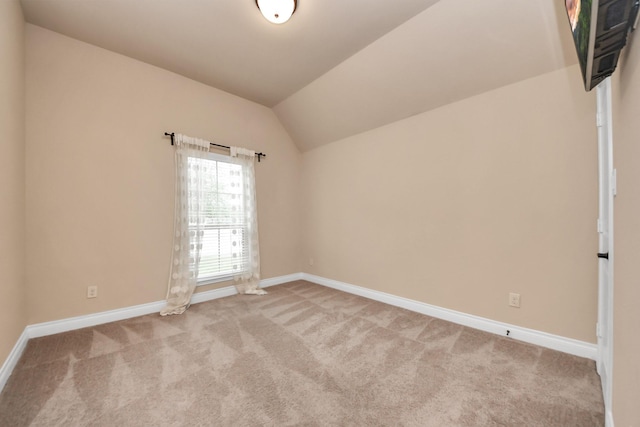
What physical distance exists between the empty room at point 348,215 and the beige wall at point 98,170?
Answer: 19mm

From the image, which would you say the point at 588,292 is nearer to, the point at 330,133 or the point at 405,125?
the point at 405,125

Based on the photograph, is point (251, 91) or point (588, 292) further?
point (251, 91)

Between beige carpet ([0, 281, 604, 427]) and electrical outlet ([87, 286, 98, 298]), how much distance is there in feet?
1.11

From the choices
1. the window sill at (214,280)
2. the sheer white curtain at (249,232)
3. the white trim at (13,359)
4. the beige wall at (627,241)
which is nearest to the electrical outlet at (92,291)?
the white trim at (13,359)

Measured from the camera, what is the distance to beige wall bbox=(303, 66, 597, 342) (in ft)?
6.66

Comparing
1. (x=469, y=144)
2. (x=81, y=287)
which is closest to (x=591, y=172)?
(x=469, y=144)

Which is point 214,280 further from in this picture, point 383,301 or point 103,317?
point 383,301

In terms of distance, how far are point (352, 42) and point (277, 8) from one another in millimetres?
896

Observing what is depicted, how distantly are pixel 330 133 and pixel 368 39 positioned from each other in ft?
4.99

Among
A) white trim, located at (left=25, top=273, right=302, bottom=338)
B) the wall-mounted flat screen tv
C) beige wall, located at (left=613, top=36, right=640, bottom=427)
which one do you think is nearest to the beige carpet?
white trim, located at (left=25, top=273, right=302, bottom=338)

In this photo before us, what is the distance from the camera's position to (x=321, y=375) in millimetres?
1783

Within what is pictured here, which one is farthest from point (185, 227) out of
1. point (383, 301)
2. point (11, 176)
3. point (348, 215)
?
point (383, 301)

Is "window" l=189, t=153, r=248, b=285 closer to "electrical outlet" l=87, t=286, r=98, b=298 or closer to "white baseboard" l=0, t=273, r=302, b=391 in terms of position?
"white baseboard" l=0, t=273, r=302, b=391

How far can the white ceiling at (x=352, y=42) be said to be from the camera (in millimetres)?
2061
